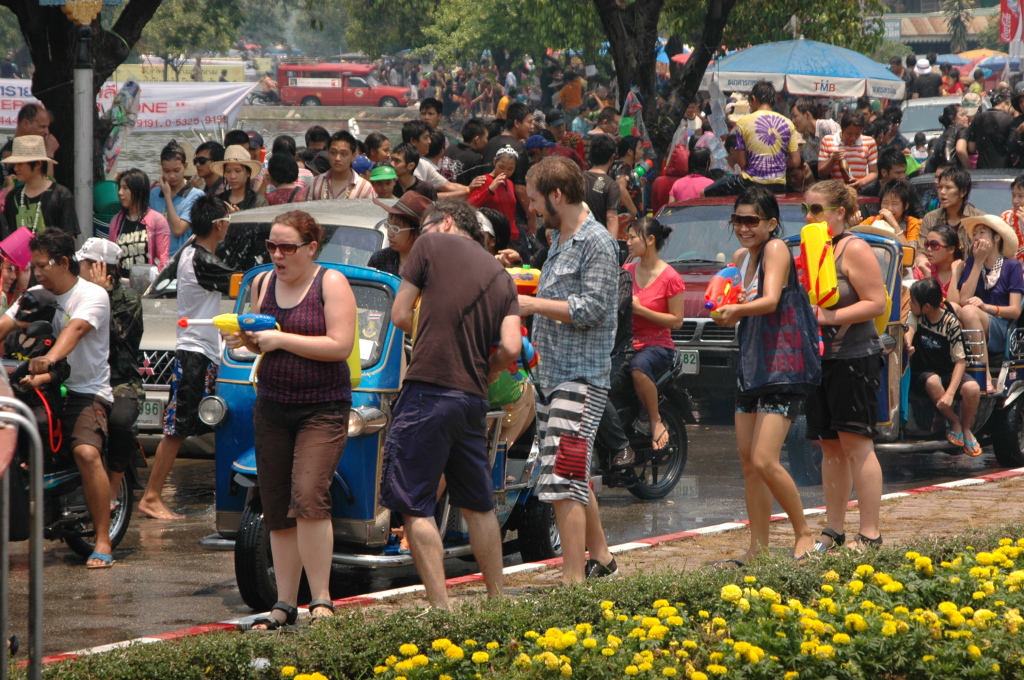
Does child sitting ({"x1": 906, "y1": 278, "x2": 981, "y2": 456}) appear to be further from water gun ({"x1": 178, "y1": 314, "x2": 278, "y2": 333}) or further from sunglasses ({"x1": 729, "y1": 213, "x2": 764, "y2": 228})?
water gun ({"x1": 178, "y1": 314, "x2": 278, "y2": 333})

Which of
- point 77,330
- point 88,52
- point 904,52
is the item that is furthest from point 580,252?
point 904,52

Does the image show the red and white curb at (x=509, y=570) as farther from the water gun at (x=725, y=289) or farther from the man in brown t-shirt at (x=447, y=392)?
the water gun at (x=725, y=289)

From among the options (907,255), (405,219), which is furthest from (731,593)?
(907,255)

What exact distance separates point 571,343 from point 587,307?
20cm

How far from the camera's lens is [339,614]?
18.7 ft

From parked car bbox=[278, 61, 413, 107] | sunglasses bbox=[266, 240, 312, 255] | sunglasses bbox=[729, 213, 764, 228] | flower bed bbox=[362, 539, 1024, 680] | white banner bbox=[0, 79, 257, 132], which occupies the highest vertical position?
parked car bbox=[278, 61, 413, 107]

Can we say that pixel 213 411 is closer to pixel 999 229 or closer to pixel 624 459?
pixel 624 459

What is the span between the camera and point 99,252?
8.09 meters

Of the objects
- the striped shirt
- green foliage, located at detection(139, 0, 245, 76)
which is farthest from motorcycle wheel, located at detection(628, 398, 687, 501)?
green foliage, located at detection(139, 0, 245, 76)

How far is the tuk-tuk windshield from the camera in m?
7.00

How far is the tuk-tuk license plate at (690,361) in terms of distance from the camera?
11062 mm

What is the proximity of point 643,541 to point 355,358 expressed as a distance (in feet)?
7.55

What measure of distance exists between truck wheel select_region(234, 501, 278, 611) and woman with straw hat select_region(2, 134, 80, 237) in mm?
5191

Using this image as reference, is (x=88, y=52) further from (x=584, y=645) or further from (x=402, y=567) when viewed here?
(x=584, y=645)
